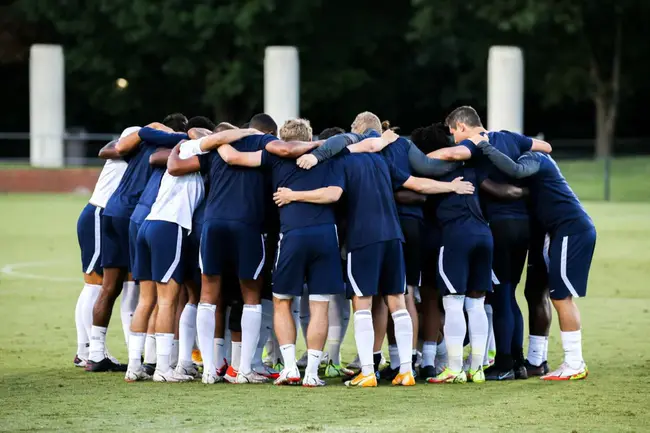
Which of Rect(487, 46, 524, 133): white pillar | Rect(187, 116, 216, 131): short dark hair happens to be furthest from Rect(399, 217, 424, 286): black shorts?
Rect(487, 46, 524, 133): white pillar

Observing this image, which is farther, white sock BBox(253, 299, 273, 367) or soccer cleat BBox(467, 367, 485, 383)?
white sock BBox(253, 299, 273, 367)

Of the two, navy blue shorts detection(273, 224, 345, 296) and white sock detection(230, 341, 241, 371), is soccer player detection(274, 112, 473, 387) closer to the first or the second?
navy blue shorts detection(273, 224, 345, 296)

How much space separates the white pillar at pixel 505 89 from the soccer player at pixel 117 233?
2874 cm

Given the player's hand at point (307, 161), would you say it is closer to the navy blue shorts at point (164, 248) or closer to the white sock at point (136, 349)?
the navy blue shorts at point (164, 248)

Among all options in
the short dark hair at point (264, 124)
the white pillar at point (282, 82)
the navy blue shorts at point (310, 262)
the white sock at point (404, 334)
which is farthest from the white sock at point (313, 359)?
the white pillar at point (282, 82)

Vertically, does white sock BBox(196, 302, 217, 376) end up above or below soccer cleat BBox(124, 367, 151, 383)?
above

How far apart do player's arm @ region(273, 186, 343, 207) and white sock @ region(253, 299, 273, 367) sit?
111 cm

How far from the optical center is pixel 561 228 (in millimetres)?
10367

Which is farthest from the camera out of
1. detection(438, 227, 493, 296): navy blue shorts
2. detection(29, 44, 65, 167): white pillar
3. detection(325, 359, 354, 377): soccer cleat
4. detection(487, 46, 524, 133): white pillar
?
detection(29, 44, 65, 167): white pillar

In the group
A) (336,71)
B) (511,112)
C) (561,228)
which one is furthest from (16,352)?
(336,71)

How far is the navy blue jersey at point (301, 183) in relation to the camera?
32.6ft

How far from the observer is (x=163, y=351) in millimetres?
10250

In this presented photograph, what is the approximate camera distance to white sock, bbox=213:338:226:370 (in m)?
10.5

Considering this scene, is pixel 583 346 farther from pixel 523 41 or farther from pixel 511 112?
pixel 523 41
